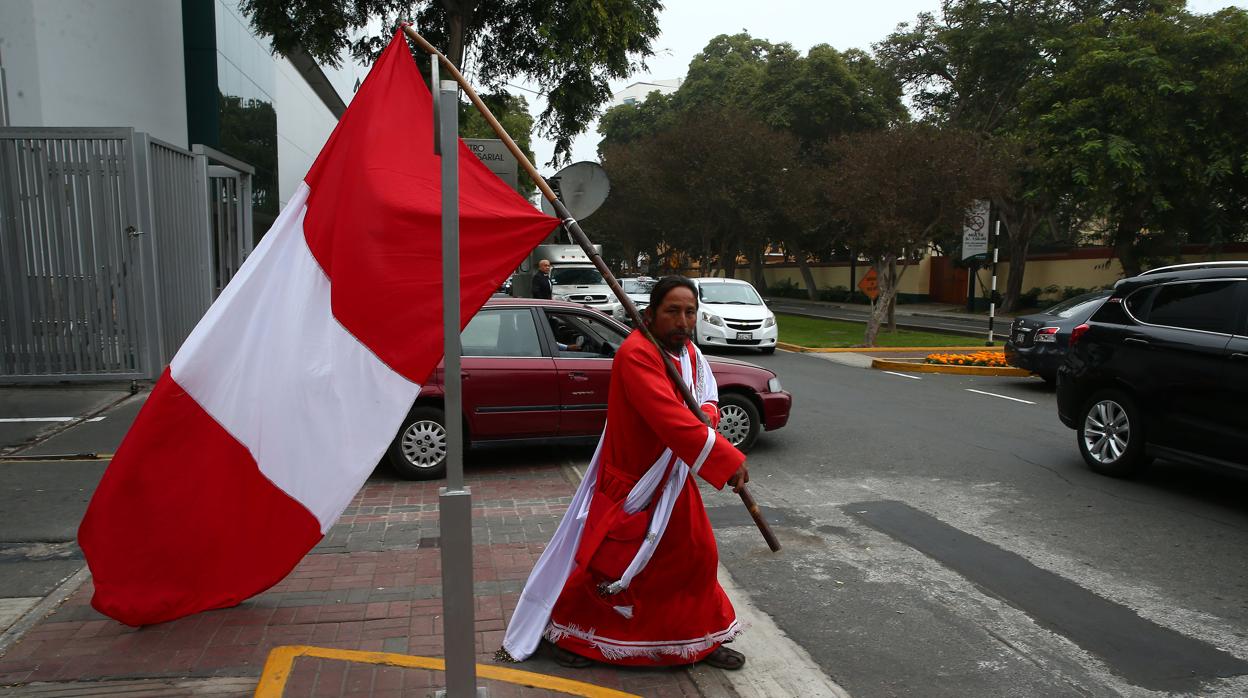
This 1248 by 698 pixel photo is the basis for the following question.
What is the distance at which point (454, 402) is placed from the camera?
2941 mm

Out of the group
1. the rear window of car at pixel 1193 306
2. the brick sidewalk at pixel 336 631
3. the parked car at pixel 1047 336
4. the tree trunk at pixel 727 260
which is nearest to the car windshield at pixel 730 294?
the parked car at pixel 1047 336

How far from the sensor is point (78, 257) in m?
9.88

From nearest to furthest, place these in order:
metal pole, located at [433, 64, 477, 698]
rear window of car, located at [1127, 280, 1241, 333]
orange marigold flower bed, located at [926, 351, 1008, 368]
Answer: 1. metal pole, located at [433, 64, 477, 698]
2. rear window of car, located at [1127, 280, 1241, 333]
3. orange marigold flower bed, located at [926, 351, 1008, 368]

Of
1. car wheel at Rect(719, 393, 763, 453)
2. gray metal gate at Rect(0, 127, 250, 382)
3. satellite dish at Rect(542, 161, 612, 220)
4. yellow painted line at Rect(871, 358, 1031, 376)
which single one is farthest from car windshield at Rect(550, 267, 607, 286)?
car wheel at Rect(719, 393, 763, 453)

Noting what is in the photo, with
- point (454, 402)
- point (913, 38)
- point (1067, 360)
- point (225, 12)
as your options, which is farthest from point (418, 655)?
point (913, 38)

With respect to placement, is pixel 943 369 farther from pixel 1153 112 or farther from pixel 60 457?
pixel 1153 112

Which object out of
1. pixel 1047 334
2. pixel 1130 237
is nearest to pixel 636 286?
pixel 1047 334

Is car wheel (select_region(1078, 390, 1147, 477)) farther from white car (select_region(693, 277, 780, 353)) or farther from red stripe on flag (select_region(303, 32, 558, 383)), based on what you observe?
white car (select_region(693, 277, 780, 353))

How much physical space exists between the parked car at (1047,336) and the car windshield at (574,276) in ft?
39.2

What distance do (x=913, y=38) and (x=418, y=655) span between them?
3543 centimetres

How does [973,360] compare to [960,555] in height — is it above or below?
above

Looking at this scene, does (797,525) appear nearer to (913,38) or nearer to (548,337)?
(548,337)

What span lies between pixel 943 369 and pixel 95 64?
1469 centimetres

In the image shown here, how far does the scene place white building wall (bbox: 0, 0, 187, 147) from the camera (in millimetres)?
11594
